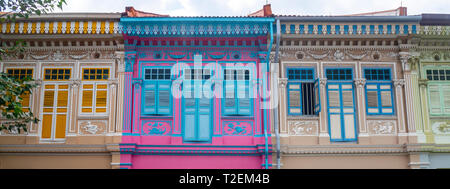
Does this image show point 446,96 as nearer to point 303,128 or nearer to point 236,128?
point 303,128

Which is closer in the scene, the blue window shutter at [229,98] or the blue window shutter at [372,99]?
the blue window shutter at [229,98]

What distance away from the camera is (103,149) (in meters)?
11.8

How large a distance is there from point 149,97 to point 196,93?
1185 millimetres

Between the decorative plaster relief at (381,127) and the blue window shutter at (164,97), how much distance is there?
508cm

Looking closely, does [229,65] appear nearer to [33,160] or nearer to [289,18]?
[289,18]

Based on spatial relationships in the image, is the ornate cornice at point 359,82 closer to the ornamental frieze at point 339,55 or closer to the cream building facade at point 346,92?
the cream building facade at point 346,92

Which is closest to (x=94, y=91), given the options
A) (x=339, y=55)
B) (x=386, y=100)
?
(x=339, y=55)

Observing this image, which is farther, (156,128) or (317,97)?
(317,97)

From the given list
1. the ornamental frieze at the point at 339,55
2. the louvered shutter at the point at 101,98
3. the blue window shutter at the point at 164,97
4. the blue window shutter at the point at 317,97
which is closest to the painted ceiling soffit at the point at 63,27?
the louvered shutter at the point at 101,98

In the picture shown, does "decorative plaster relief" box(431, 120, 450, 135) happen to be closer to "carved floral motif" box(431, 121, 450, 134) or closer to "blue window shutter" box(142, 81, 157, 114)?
"carved floral motif" box(431, 121, 450, 134)

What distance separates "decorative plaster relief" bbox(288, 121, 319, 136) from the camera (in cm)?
1213

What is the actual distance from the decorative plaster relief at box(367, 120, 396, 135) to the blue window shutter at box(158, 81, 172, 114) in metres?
5.08

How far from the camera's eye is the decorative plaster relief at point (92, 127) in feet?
39.5

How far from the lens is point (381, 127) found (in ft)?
40.2
